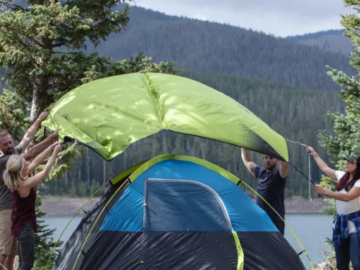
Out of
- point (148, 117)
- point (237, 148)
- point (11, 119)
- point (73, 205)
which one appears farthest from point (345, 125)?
point (237, 148)

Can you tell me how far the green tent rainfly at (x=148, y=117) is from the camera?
6574mm

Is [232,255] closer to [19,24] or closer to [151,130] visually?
Result: [151,130]

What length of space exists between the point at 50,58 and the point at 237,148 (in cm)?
11605

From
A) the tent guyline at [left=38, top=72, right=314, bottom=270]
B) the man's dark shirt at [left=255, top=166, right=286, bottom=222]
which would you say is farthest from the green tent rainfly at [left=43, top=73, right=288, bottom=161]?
the man's dark shirt at [left=255, top=166, right=286, bottom=222]

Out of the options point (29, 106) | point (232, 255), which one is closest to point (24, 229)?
point (232, 255)

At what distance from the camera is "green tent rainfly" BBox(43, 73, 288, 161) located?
21.6 feet

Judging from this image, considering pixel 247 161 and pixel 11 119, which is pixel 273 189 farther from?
pixel 11 119

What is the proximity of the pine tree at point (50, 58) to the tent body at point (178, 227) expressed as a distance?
596 cm

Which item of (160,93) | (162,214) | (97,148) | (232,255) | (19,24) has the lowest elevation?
(232,255)

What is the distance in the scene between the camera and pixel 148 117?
22.0ft

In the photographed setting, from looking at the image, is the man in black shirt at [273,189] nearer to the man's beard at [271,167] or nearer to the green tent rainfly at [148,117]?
the man's beard at [271,167]

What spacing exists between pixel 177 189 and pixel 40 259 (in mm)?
6867

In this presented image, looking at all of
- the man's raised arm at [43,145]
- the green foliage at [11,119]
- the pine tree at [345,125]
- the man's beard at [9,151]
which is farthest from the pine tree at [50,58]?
the man's beard at [9,151]

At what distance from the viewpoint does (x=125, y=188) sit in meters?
6.41
